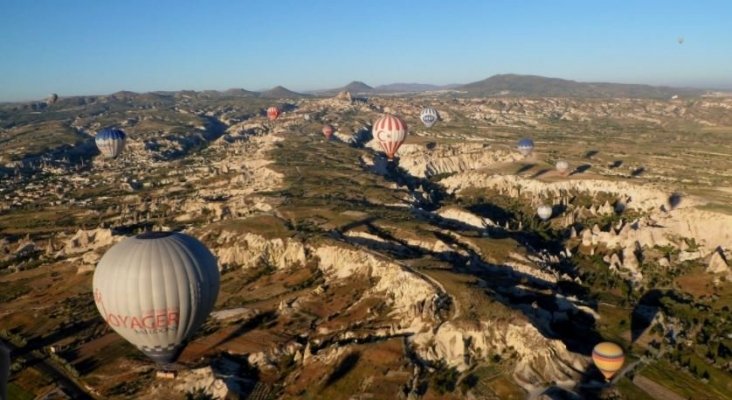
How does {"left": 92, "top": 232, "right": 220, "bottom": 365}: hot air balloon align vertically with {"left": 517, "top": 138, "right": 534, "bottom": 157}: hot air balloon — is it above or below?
above

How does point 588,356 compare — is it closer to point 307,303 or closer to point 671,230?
point 307,303

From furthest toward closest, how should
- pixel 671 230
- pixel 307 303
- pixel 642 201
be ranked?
pixel 642 201 → pixel 671 230 → pixel 307 303

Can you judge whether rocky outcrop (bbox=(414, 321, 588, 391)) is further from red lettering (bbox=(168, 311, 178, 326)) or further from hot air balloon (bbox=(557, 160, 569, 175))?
hot air balloon (bbox=(557, 160, 569, 175))

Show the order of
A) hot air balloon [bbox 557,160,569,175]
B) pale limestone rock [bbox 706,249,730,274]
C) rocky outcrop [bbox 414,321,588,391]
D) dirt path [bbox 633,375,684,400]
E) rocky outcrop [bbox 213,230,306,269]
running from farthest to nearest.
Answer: hot air balloon [bbox 557,160,569,175] → pale limestone rock [bbox 706,249,730,274] → rocky outcrop [bbox 213,230,306,269] → dirt path [bbox 633,375,684,400] → rocky outcrop [bbox 414,321,588,391]

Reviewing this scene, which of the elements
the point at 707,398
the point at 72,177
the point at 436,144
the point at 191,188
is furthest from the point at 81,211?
the point at 707,398

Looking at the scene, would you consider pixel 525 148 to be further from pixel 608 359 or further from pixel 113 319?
pixel 113 319

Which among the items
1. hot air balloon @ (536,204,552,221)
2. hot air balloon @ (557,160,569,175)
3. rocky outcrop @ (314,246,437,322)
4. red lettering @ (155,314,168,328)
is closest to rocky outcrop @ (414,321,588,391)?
rocky outcrop @ (314,246,437,322)
